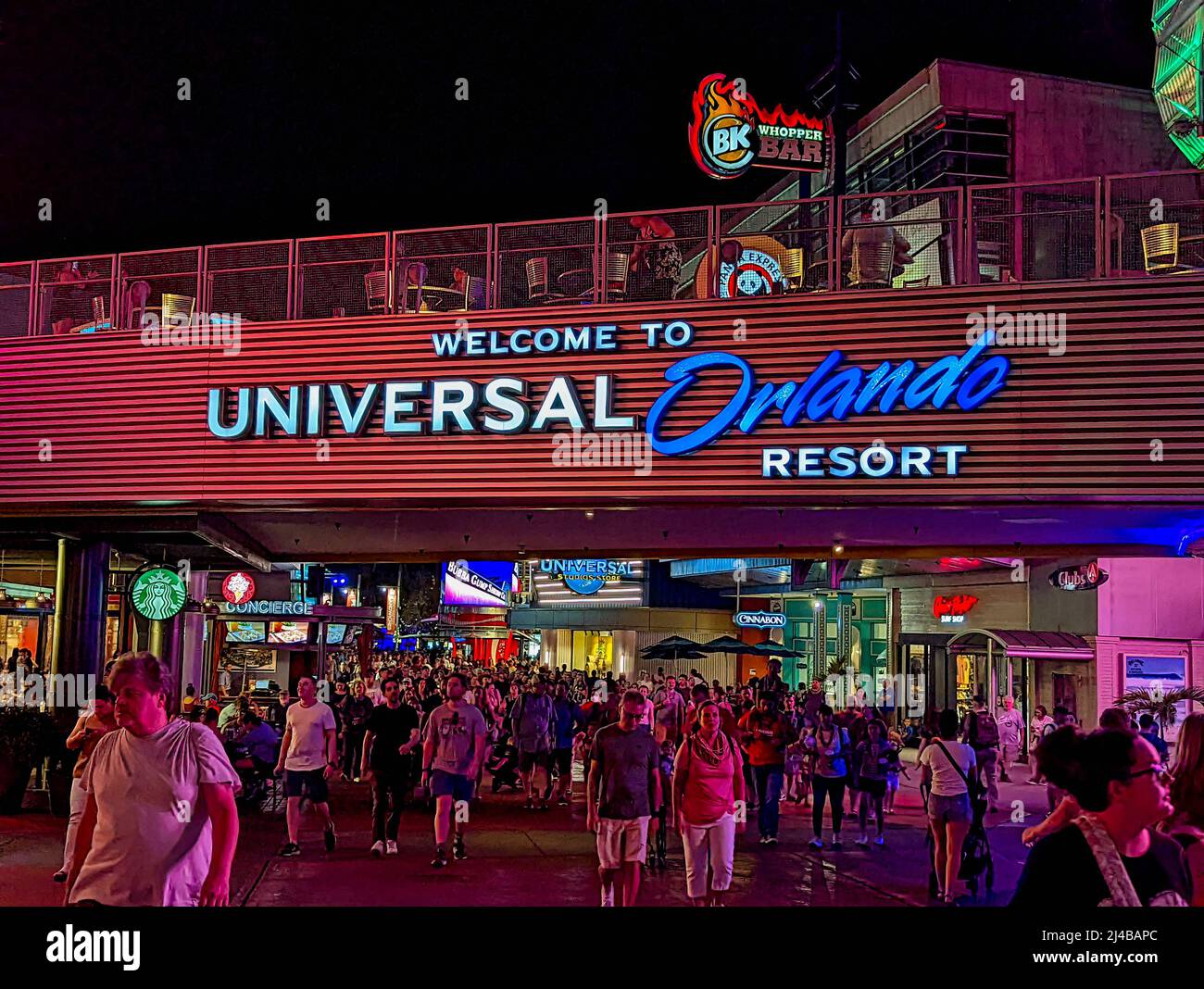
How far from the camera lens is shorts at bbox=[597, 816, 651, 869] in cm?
947

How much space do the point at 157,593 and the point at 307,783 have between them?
5154 mm

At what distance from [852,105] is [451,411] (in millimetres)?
10140

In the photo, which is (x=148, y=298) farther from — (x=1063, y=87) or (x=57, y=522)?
(x=1063, y=87)

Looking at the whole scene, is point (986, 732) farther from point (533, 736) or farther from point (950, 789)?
point (533, 736)

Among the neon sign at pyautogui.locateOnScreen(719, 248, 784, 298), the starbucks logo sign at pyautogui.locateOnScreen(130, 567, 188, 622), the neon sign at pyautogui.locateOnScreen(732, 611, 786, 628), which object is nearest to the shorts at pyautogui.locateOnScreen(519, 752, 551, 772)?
the starbucks logo sign at pyautogui.locateOnScreen(130, 567, 188, 622)

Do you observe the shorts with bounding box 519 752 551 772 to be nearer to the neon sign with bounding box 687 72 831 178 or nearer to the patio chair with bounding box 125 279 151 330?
the patio chair with bounding box 125 279 151 330

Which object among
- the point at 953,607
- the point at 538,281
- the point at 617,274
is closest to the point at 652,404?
the point at 617,274

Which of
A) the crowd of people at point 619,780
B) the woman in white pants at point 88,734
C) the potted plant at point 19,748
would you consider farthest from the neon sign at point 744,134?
the potted plant at point 19,748

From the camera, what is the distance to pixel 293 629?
35062mm

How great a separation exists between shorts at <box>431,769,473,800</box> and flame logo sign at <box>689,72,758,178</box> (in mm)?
10474

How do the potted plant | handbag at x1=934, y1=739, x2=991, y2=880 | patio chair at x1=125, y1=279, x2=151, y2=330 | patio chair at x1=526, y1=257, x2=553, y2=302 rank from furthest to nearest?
patio chair at x1=125, y1=279, x2=151, y2=330 → the potted plant → patio chair at x1=526, y1=257, x2=553, y2=302 → handbag at x1=934, y1=739, x2=991, y2=880

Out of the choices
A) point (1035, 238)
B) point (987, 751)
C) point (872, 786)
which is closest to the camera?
point (1035, 238)

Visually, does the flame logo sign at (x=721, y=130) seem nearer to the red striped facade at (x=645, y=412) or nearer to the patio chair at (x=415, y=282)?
the red striped facade at (x=645, y=412)

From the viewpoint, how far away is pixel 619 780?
373 inches
